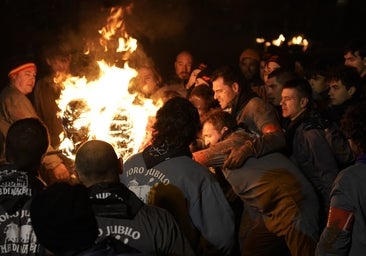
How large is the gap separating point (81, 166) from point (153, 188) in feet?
3.20

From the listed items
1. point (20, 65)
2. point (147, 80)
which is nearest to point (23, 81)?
point (20, 65)

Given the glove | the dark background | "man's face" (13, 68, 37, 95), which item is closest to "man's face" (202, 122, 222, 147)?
the glove

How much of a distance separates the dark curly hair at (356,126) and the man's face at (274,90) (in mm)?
3709

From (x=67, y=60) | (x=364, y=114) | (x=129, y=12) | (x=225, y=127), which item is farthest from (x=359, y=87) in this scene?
(x=129, y=12)

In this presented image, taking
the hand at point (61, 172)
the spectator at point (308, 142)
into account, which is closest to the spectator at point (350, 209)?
the spectator at point (308, 142)

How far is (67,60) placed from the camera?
30.1 feet

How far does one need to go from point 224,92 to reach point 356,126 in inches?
137

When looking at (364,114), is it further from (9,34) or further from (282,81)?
(9,34)

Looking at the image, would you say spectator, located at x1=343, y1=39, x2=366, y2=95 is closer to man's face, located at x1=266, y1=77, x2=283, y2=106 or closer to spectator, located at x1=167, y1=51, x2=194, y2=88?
man's face, located at x1=266, y1=77, x2=283, y2=106

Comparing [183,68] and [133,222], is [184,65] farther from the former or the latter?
[133,222]

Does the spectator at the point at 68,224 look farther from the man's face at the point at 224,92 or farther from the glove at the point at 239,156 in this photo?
the man's face at the point at 224,92

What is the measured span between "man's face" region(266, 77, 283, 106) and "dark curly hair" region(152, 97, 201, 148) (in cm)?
305

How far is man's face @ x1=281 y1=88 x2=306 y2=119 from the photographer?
22.8ft

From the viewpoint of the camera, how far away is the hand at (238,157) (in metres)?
5.84
